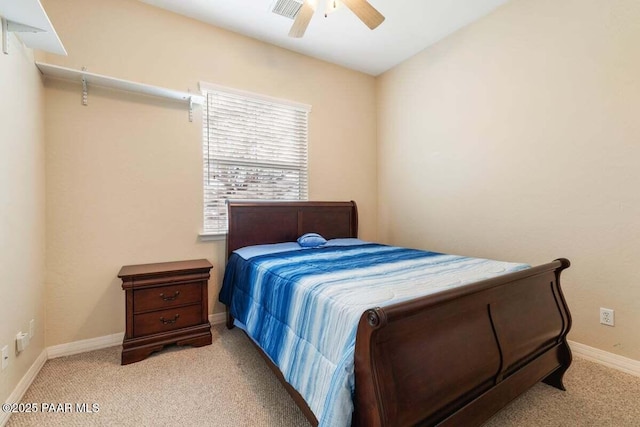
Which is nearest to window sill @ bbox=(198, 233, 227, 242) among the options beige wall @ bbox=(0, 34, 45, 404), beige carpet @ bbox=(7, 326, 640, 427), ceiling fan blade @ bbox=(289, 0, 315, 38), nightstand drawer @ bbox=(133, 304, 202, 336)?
nightstand drawer @ bbox=(133, 304, 202, 336)

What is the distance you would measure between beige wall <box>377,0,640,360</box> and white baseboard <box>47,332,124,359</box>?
10.5ft

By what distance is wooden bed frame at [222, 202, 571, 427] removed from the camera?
3.30ft

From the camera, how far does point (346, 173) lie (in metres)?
3.75

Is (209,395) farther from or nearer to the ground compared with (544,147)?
nearer to the ground

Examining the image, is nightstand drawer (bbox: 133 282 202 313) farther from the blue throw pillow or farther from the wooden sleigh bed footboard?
the wooden sleigh bed footboard

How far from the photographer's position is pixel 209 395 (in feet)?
5.73

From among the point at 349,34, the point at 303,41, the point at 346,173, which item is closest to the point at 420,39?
the point at 349,34

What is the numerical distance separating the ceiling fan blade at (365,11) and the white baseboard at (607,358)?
2.88 metres

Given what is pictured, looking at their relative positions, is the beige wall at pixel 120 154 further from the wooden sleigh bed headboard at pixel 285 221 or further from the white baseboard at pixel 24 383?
the wooden sleigh bed headboard at pixel 285 221

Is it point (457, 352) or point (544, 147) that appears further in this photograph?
point (544, 147)

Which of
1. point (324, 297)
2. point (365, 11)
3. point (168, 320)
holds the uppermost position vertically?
point (365, 11)

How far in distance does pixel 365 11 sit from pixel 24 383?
3255mm

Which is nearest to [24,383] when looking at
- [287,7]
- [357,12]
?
[357,12]

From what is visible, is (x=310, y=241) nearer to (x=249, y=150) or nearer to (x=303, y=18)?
(x=249, y=150)
